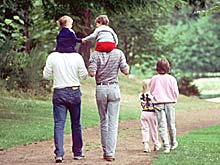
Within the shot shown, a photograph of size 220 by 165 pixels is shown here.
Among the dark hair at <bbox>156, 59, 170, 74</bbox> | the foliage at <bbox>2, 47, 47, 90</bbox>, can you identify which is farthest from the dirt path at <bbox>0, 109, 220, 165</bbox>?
the foliage at <bbox>2, 47, 47, 90</bbox>

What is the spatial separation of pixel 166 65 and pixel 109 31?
135 centimetres

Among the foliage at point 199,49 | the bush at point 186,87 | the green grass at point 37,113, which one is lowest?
the green grass at point 37,113

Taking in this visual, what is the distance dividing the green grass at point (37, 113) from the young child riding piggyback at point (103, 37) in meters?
3.08

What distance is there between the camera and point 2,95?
2211cm

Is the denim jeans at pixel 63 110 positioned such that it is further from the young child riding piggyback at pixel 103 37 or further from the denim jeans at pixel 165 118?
the denim jeans at pixel 165 118

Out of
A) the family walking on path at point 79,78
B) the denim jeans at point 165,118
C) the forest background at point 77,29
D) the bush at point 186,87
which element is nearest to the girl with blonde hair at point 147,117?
the denim jeans at point 165,118

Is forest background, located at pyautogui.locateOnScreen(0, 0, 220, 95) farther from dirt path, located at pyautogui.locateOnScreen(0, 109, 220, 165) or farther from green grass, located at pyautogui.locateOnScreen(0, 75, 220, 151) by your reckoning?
dirt path, located at pyautogui.locateOnScreen(0, 109, 220, 165)

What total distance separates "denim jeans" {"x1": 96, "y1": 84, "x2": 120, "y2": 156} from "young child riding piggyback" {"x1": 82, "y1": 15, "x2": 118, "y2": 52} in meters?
0.61

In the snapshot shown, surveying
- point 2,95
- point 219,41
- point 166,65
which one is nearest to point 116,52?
point 166,65

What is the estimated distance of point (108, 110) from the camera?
10.0 m

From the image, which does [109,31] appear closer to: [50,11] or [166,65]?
[166,65]

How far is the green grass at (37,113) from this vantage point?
13312 millimetres

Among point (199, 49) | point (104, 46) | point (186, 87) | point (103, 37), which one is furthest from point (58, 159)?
point (199, 49)

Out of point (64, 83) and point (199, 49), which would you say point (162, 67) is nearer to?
point (64, 83)
